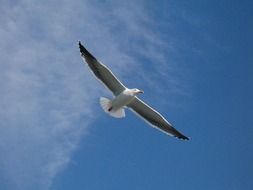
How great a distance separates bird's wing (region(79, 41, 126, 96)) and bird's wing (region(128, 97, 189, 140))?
1292 millimetres

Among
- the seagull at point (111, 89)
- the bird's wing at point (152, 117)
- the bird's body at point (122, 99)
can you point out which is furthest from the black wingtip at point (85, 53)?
the bird's wing at point (152, 117)

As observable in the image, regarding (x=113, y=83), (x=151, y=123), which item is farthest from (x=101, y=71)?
(x=151, y=123)

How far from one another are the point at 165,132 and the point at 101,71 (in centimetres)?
400

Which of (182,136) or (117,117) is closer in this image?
(117,117)

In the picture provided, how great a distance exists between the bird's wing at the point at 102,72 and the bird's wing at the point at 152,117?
1292 millimetres

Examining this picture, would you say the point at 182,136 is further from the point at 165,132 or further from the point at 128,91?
the point at 128,91

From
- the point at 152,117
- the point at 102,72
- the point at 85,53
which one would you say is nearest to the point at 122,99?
the point at 102,72

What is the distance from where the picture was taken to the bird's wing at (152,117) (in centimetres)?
3556

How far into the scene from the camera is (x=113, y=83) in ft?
113

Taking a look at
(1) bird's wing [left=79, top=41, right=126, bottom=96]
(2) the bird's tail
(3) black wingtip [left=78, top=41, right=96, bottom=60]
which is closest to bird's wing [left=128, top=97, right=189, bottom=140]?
(1) bird's wing [left=79, top=41, right=126, bottom=96]

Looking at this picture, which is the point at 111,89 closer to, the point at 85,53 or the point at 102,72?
the point at 102,72

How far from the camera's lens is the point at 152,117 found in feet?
118

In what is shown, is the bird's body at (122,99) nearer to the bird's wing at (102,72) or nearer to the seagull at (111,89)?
the seagull at (111,89)

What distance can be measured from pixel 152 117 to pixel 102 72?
3.09 meters
